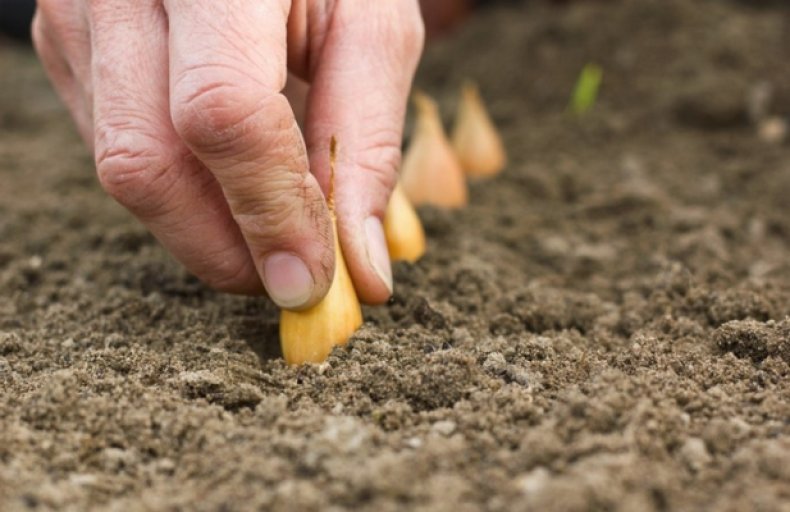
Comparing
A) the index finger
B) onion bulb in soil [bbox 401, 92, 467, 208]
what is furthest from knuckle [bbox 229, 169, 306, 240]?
onion bulb in soil [bbox 401, 92, 467, 208]

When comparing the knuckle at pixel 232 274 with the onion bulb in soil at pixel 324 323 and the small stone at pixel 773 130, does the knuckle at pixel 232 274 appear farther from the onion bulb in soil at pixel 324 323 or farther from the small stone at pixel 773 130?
the small stone at pixel 773 130

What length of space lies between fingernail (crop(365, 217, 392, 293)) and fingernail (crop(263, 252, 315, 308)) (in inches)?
4.1

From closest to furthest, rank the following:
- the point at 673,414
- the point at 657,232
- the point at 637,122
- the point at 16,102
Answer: the point at 673,414 < the point at 657,232 < the point at 637,122 < the point at 16,102

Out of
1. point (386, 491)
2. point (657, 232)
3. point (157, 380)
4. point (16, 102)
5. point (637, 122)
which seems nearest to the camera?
point (386, 491)

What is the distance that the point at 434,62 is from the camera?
8.98ft

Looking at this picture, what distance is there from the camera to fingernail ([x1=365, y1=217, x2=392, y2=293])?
1.08 meters

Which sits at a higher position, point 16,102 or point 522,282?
point 522,282

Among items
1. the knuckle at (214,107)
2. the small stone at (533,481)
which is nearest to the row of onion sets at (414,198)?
the knuckle at (214,107)

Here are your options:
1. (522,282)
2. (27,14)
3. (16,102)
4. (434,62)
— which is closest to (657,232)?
(522,282)

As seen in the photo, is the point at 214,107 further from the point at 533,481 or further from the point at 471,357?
the point at 533,481

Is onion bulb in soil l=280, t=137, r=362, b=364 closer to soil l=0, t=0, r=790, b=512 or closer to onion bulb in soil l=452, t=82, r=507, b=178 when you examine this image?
soil l=0, t=0, r=790, b=512

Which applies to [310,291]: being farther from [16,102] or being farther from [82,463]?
[16,102]

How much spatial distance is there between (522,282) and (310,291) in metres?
0.41

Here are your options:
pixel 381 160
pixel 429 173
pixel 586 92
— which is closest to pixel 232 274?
pixel 381 160
